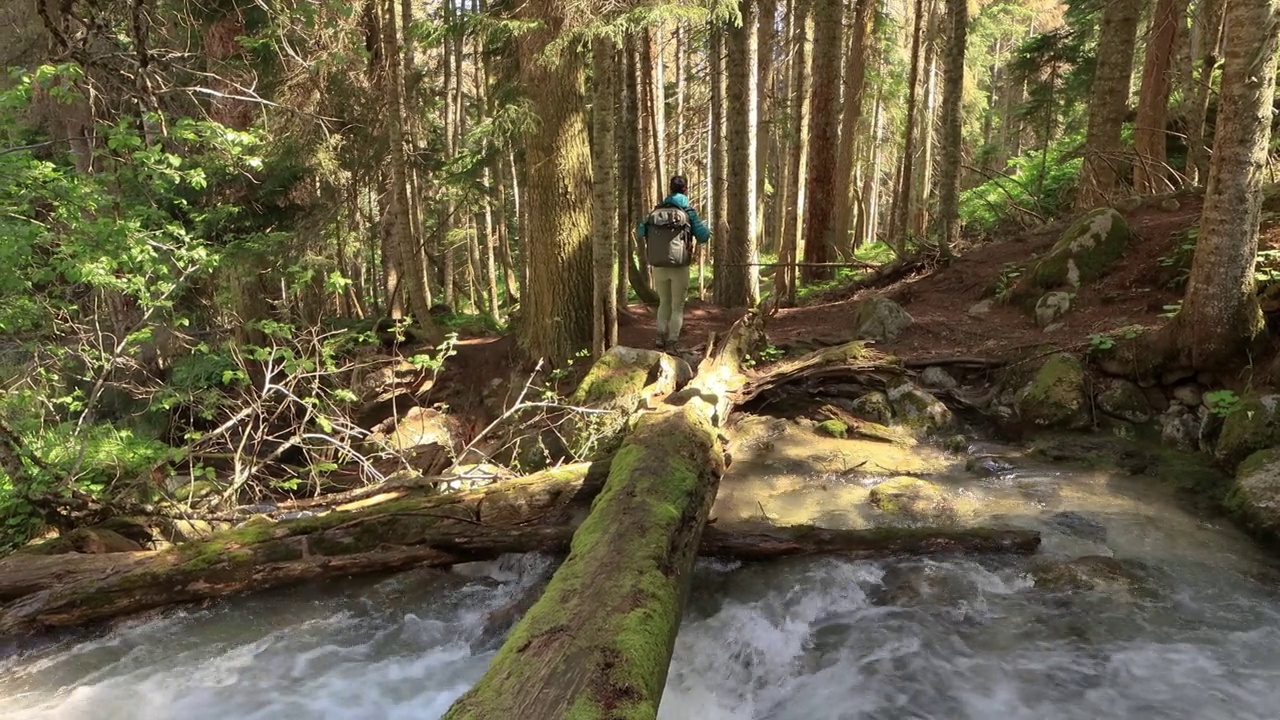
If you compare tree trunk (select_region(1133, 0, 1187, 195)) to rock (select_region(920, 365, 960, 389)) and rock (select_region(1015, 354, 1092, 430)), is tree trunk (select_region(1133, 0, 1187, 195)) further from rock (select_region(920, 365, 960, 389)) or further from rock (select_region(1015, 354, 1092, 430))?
rock (select_region(920, 365, 960, 389))

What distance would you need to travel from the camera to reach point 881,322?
32.0 ft

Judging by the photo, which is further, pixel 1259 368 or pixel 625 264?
pixel 625 264

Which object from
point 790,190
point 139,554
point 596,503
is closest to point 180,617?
point 139,554

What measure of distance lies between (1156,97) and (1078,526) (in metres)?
10.6

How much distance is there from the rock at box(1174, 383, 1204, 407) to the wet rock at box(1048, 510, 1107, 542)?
2245mm

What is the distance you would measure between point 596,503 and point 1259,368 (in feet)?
20.1

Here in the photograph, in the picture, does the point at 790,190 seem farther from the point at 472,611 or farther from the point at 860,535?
the point at 472,611

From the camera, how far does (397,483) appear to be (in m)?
5.95

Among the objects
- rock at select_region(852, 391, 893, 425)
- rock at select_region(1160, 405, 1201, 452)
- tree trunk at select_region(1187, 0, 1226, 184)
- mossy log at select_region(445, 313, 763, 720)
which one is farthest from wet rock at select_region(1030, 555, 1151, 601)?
tree trunk at select_region(1187, 0, 1226, 184)

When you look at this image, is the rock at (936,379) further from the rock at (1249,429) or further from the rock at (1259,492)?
the rock at (1259,492)

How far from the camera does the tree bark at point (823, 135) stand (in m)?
12.4

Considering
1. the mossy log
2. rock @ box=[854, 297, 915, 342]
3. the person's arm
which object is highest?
the person's arm

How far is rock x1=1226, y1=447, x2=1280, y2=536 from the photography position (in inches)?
201

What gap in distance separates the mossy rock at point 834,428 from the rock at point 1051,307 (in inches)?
130
